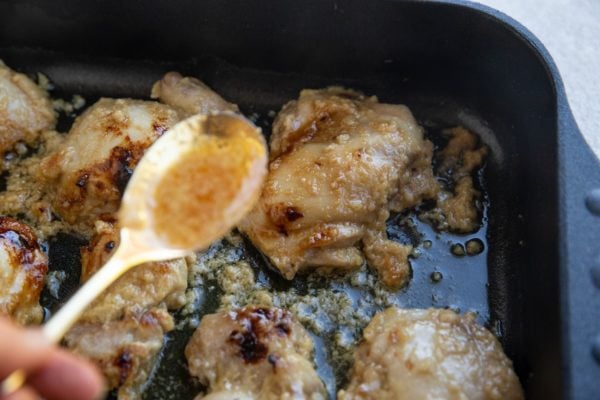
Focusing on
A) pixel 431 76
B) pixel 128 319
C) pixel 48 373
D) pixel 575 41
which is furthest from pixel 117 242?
pixel 575 41

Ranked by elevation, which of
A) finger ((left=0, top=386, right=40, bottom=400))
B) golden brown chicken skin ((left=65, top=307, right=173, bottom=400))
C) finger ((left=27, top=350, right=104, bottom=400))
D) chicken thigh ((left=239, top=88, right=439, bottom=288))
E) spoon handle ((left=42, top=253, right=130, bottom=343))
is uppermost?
finger ((left=27, top=350, right=104, bottom=400))

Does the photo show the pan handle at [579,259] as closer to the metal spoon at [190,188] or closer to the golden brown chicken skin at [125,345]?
the metal spoon at [190,188]

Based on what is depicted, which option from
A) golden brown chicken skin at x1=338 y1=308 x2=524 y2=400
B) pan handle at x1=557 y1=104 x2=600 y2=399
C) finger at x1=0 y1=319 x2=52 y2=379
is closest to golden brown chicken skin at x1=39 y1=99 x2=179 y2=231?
golden brown chicken skin at x1=338 y1=308 x2=524 y2=400

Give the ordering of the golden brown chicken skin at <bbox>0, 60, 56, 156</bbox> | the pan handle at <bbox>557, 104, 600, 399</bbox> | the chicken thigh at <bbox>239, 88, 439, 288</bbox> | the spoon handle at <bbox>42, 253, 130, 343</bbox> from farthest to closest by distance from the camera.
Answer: the golden brown chicken skin at <bbox>0, 60, 56, 156</bbox> < the chicken thigh at <bbox>239, 88, 439, 288</bbox> < the pan handle at <bbox>557, 104, 600, 399</bbox> < the spoon handle at <bbox>42, 253, 130, 343</bbox>

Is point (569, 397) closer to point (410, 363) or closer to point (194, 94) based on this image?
point (410, 363)

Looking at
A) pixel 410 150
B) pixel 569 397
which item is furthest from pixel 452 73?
pixel 569 397

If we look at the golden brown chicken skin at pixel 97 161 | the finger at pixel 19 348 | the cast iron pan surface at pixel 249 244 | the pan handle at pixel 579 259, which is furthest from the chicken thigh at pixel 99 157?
the pan handle at pixel 579 259

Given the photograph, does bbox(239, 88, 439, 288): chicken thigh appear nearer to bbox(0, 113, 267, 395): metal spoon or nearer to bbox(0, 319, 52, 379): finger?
bbox(0, 113, 267, 395): metal spoon

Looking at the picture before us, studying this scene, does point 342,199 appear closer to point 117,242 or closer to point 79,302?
point 117,242
